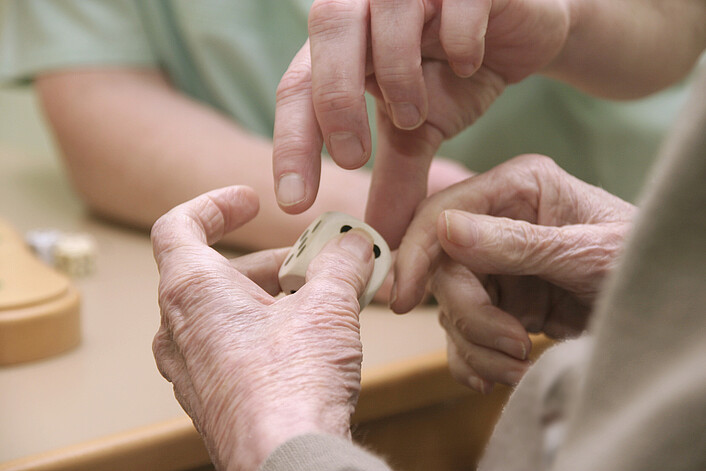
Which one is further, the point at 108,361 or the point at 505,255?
the point at 108,361

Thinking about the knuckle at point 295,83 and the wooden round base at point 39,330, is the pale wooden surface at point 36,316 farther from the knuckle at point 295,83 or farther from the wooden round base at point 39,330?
the knuckle at point 295,83

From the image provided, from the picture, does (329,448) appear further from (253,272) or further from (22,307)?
(22,307)

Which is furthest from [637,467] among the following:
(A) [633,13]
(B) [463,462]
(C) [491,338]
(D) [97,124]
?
(D) [97,124]

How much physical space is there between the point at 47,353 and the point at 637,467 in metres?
0.45

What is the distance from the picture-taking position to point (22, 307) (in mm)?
527

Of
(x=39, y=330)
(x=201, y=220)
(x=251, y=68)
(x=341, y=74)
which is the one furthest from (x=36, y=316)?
(x=251, y=68)

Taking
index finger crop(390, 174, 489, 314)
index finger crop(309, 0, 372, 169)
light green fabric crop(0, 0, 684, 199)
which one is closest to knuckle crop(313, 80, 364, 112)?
index finger crop(309, 0, 372, 169)

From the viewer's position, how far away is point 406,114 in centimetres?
43

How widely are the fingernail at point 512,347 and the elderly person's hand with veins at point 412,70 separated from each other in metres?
0.09

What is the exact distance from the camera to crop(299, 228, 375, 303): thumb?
1.16 feet

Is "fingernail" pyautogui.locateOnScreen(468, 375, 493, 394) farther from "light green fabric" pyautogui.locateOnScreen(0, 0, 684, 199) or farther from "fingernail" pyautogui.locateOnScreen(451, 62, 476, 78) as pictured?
"light green fabric" pyautogui.locateOnScreen(0, 0, 684, 199)

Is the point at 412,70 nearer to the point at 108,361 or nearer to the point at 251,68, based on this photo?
the point at 108,361

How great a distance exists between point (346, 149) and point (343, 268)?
7cm

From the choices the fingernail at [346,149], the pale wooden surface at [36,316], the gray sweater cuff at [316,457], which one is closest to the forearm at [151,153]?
the pale wooden surface at [36,316]
